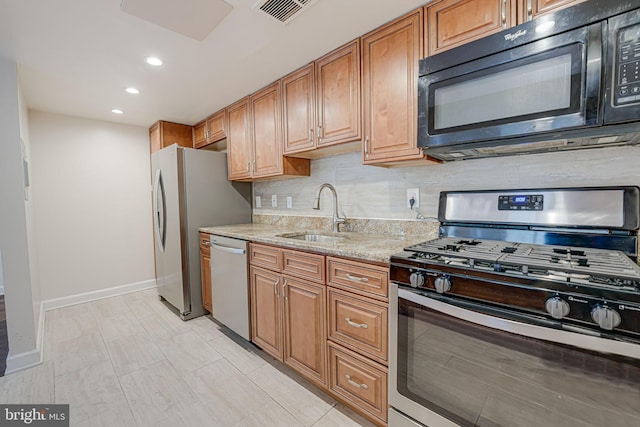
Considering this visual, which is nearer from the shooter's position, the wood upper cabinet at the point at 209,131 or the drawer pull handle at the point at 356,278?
the drawer pull handle at the point at 356,278

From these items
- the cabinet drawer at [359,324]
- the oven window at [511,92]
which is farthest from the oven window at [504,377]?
the oven window at [511,92]

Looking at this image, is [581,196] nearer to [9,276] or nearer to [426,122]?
[426,122]

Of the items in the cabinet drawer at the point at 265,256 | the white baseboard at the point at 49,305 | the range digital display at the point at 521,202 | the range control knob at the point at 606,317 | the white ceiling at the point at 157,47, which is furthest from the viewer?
the white baseboard at the point at 49,305

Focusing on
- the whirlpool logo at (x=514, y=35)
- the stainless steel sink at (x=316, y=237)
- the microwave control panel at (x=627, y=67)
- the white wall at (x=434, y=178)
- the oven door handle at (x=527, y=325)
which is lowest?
the oven door handle at (x=527, y=325)

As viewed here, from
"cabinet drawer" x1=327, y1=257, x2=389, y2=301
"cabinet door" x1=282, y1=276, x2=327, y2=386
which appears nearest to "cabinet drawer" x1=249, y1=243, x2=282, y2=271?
"cabinet door" x1=282, y1=276, x2=327, y2=386

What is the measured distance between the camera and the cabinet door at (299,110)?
2.06 m

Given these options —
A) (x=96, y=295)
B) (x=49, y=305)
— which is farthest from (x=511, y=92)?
(x=49, y=305)

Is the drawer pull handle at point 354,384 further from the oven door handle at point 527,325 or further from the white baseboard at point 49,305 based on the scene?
the white baseboard at point 49,305

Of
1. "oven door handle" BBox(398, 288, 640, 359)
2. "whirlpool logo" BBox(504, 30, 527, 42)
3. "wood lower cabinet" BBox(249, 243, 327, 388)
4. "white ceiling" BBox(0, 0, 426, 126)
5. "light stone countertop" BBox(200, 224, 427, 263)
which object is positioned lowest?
"wood lower cabinet" BBox(249, 243, 327, 388)

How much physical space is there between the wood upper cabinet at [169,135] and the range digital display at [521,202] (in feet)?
11.6

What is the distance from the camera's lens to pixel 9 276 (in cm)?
201

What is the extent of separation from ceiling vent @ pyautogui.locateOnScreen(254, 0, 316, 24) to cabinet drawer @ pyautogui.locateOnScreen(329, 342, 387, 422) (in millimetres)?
1823

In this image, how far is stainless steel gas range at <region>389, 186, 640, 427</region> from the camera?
802 mm
